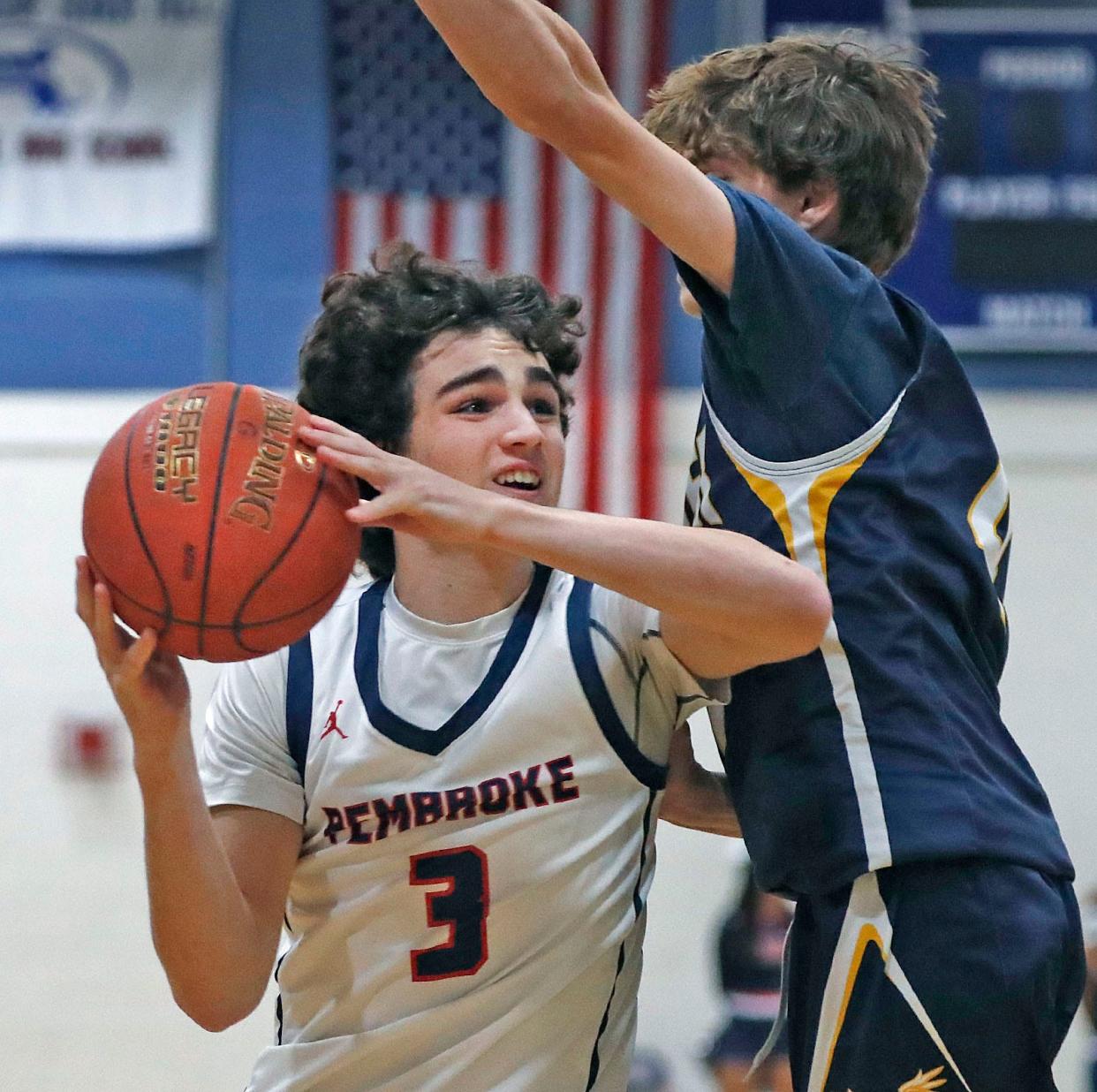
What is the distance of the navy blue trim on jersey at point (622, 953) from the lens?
2.31 metres

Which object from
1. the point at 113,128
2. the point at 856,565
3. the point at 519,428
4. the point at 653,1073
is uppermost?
the point at 113,128

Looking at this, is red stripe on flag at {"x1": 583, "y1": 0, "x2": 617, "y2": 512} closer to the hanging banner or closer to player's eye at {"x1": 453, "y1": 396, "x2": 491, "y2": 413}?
the hanging banner

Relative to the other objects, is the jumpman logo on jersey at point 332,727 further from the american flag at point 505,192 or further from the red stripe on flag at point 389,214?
the red stripe on flag at point 389,214

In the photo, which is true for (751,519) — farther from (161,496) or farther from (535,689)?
(161,496)

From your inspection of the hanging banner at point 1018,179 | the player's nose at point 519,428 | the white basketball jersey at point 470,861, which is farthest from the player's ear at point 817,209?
the hanging banner at point 1018,179

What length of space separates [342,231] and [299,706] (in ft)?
13.6

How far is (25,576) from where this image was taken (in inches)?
237

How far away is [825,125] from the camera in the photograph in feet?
7.27

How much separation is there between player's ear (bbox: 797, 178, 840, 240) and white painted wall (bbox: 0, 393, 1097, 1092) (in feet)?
12.0

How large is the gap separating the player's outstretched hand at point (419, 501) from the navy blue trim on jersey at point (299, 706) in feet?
1.75

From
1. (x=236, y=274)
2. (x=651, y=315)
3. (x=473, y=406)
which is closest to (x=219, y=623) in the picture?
(x=473, y=406)

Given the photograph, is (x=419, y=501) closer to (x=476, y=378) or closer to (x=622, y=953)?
(x=476, y=378)

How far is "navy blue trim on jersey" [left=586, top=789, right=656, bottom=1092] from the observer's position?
2.31 metres

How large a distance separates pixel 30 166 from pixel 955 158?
368 cm
